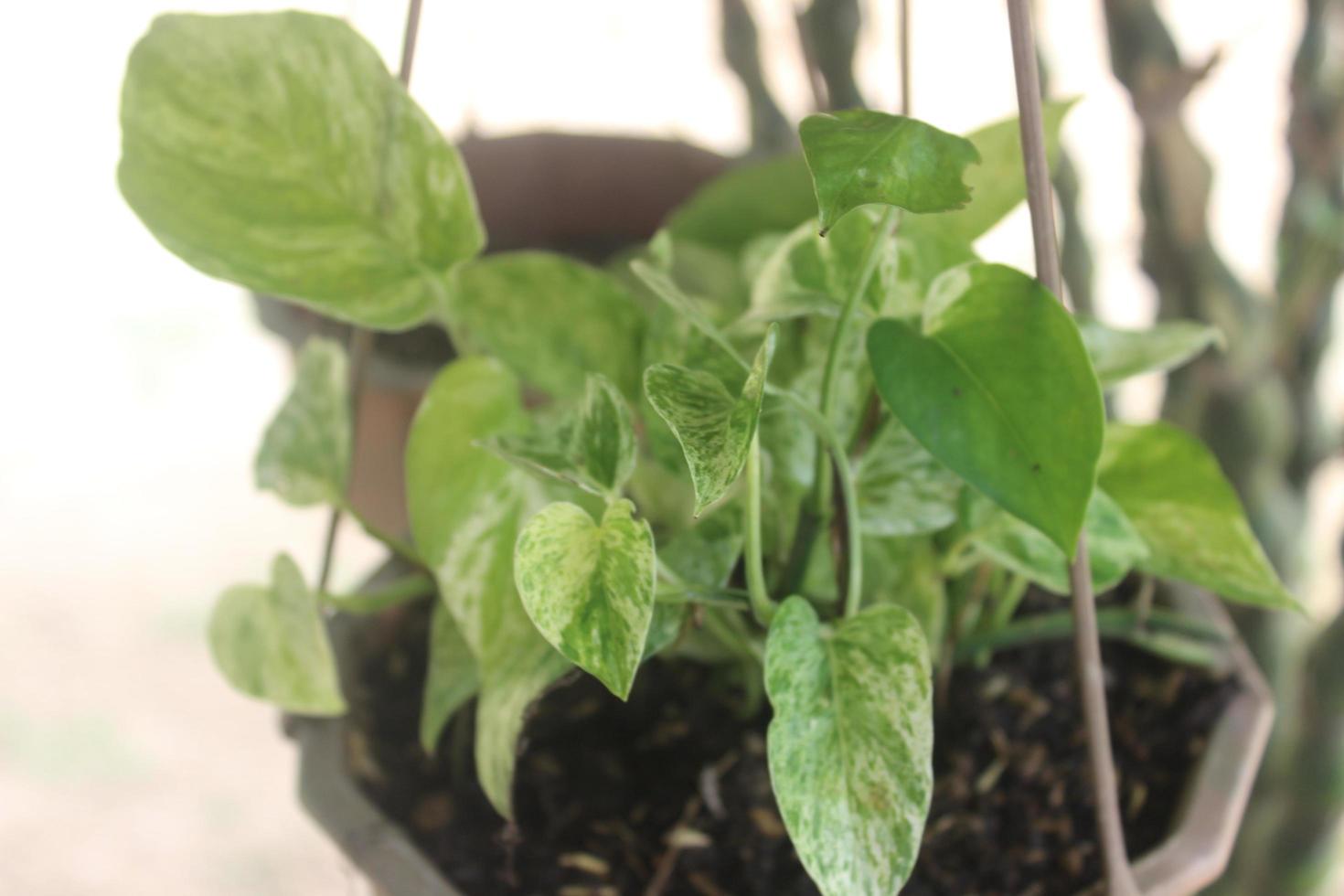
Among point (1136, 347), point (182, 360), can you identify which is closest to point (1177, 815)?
point (1136, 347)

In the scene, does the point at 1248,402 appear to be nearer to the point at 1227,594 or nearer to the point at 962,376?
the point at 1227,594

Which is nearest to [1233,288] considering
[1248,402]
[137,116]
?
[1248,402]

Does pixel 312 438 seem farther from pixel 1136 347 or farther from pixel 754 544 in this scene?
pixel 1136 347

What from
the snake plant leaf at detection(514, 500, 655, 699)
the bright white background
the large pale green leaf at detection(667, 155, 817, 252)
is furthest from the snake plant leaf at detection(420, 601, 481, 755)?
the bright white background

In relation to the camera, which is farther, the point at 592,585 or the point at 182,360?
the point at 182,360

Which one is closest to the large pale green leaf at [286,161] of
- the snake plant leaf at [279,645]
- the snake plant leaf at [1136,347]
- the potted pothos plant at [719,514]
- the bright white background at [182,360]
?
the potted pothos plant at [719,514]

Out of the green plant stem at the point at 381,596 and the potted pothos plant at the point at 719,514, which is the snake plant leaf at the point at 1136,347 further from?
the green plant stem at the point at 381,596

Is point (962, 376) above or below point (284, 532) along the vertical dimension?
above
